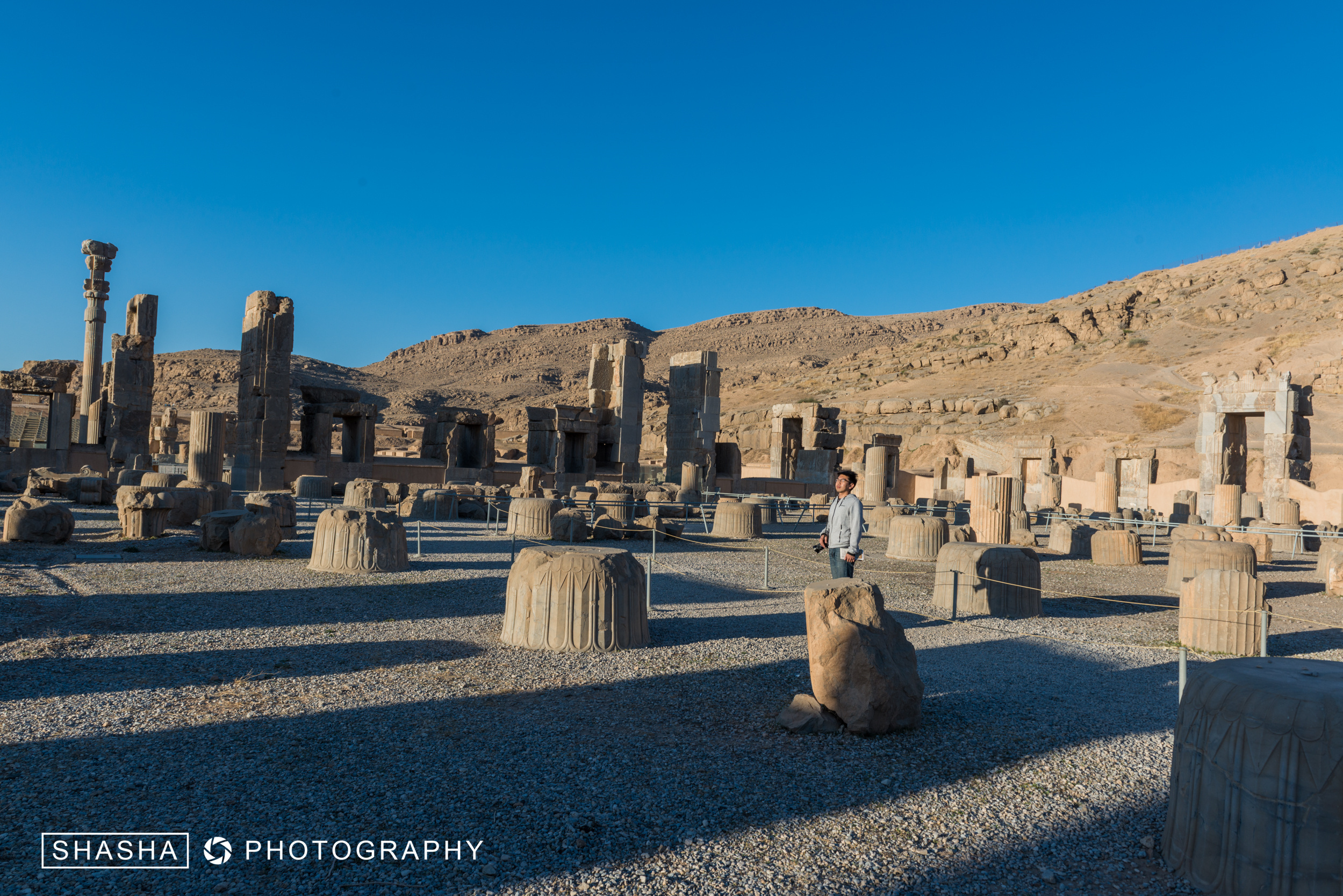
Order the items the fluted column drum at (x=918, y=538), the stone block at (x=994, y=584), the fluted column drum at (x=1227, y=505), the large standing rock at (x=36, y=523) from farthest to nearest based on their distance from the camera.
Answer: the fluted column drum at (x=1227, y=505) → the fluted column drum at (x=918, y=538) → the large standing rock at (x=36, y=523) → the stone block at (x=994, y=584)

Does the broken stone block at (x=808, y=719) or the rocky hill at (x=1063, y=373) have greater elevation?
the rocky hill at (x=1063, y=373)

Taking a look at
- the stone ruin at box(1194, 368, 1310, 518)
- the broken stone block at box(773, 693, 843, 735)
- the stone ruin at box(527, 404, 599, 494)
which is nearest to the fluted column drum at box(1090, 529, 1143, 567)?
the stone ruin at box(1194, 368, 1310, 518)

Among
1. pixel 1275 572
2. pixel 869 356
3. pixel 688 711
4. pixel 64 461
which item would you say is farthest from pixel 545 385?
pixel 688 711

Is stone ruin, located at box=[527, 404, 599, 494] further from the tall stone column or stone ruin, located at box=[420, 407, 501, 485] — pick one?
the tall stone column

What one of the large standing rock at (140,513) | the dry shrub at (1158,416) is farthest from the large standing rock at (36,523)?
the dry shrub at (1158,416)

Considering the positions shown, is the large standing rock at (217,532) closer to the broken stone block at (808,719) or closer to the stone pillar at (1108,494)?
the broken stone block at (808,719)

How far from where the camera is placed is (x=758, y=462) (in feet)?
135

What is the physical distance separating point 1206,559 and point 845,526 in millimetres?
6030

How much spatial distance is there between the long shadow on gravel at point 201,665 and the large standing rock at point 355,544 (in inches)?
126

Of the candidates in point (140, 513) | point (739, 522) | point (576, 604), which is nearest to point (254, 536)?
point (140, 513)

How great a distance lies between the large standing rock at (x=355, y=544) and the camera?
9.37 meters

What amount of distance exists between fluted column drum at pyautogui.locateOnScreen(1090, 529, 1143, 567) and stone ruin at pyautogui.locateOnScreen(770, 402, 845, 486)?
509 inches

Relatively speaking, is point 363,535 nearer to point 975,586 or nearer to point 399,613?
point 399,613

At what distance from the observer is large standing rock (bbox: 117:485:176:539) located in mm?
11336
